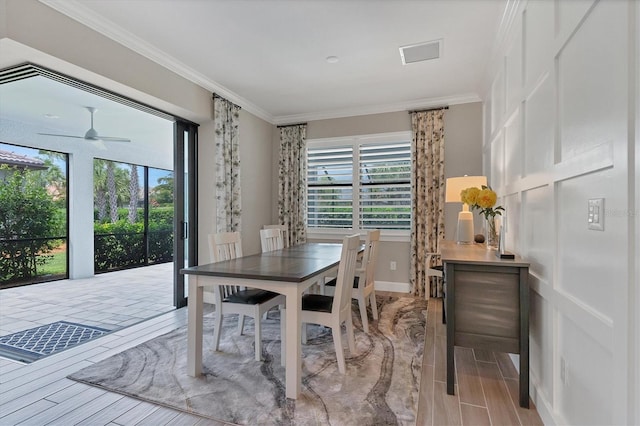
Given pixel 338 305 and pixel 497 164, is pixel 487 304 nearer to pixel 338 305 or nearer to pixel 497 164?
pixel 338 305

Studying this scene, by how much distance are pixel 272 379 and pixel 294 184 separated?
11.2ft

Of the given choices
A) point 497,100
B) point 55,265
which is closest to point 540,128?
point 497,100

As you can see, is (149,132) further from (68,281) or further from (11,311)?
(11,311)

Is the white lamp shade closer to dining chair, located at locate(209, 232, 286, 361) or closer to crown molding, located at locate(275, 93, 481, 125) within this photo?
crown molding, located at locate(275, 93, 481, 125)

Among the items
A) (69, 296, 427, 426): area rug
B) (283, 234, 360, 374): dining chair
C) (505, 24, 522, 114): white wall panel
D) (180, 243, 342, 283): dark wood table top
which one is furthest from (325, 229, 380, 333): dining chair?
(505, 24, 522, 114): white wall panel

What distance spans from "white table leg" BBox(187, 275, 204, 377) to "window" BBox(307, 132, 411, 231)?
3.10 metres

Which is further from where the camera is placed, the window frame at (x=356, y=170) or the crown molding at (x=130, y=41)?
the window frame at (x=356, y=170)

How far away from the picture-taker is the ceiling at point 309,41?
246cm

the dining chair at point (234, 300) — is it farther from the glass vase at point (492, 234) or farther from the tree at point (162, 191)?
the tree at point (162, 191)

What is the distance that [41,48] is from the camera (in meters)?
2.24

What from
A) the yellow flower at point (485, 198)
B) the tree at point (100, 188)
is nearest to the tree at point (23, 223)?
the tree at point (100, 188)

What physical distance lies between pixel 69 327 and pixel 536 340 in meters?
4.16

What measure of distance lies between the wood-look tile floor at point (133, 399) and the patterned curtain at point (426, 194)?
5.49 ft

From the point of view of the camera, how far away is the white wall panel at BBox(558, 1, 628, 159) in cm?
106
